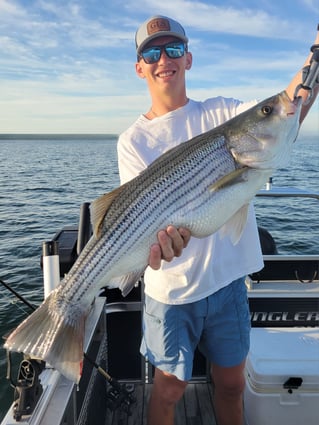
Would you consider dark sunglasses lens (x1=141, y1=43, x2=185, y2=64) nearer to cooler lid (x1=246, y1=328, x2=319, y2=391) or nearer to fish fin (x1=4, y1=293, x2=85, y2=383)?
fish fin (x1=4, y1=293, x2=85, y2=383)

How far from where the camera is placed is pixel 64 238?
5371 millimetres

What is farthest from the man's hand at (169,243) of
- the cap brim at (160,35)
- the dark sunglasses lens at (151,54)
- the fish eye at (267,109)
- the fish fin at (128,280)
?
the cap brim at (160,35)

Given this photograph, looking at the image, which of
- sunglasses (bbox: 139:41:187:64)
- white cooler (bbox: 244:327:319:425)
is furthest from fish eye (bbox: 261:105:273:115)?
white cooler (bbox: 244:327:319:425)

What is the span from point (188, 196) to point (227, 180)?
29 centimetres

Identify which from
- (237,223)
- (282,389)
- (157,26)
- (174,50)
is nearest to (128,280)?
(237,223)

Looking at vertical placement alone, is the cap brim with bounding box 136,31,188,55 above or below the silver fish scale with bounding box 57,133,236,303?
above

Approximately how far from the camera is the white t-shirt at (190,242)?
313cm

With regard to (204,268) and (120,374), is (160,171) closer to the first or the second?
(204,268)

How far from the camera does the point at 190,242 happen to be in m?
3.19

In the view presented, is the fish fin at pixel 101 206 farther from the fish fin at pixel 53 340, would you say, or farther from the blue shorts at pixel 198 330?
the blue shorts at pixel 198 330

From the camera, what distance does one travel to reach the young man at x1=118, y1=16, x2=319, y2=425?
315 cm

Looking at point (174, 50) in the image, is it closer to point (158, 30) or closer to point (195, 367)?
point (158, 30)

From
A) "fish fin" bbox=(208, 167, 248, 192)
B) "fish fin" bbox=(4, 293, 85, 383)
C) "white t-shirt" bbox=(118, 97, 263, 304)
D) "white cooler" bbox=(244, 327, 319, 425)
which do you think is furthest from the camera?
"white cooler" bbox=(244, 327, 319, 425)

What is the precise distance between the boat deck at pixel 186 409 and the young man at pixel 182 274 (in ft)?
3.74
